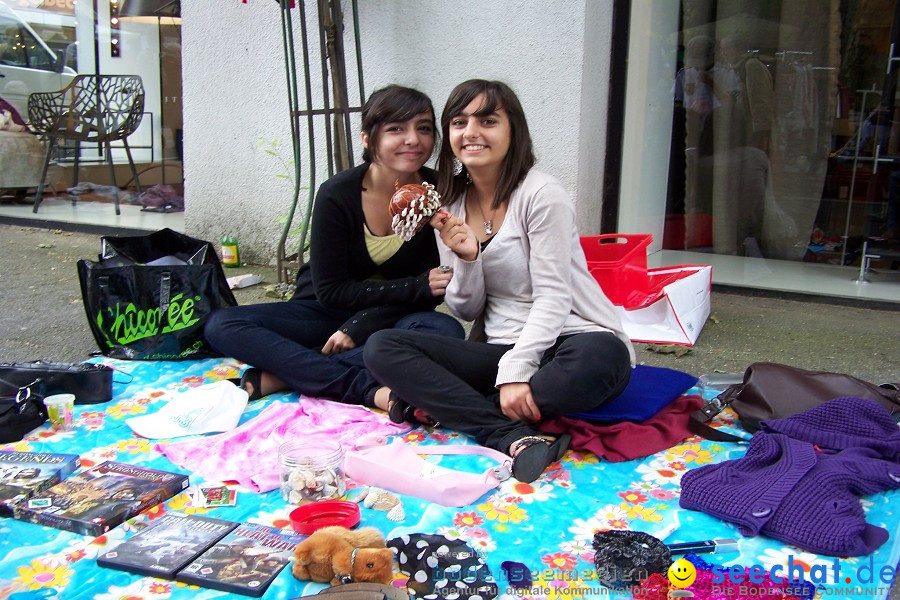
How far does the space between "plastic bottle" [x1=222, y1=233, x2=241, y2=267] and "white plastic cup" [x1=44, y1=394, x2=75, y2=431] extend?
2.97 metres

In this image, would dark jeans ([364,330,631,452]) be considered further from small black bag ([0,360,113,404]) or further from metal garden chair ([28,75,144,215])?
metal garden chair ([28,75,144,215])

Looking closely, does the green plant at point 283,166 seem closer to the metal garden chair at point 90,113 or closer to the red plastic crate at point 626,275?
the metal garden chair at point 90,113

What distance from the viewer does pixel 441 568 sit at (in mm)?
2012

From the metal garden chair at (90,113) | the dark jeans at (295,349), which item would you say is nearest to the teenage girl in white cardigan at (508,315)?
the dark jeans at (295,349)

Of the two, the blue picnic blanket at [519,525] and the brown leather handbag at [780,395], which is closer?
the blue picnic blanket at [519,525]

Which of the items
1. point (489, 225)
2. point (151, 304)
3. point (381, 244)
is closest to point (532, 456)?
point (489, 225)

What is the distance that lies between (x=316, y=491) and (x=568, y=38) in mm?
3212

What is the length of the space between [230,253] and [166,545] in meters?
3.99

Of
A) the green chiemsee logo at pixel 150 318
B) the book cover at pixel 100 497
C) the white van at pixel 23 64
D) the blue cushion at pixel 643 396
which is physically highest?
the white van at pixel 23 64

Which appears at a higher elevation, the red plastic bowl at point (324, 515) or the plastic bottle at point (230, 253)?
the plastic bottle at point (230, 253)

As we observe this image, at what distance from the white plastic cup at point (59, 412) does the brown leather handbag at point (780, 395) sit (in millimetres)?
2206

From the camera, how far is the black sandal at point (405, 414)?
303 centimetres

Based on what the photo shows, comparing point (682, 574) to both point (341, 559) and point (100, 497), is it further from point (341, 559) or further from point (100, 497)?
point (100, 497)

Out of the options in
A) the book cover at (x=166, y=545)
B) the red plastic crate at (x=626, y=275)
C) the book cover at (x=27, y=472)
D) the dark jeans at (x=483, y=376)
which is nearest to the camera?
the book cover at (x=166, y=545)
